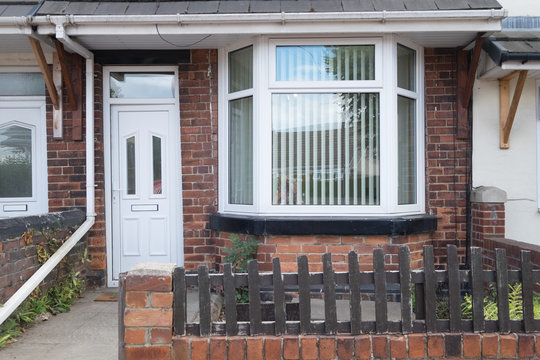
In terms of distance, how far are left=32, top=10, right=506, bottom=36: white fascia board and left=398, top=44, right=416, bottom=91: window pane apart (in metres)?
0.64

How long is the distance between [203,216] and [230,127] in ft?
3.51

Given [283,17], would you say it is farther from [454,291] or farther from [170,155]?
[454,291]

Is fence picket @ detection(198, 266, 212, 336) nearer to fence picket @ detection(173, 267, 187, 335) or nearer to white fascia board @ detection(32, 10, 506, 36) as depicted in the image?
fence picket @ detection(173, 267, 187, 335)

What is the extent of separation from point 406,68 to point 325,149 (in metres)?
1.30

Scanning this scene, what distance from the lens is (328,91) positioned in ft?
17.3

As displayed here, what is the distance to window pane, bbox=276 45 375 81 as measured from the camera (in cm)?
528

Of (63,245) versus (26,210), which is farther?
(26,210)

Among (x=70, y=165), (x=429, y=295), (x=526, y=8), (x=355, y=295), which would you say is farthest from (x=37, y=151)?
(x=526, y=8)

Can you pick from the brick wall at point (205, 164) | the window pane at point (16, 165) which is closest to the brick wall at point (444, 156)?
the brick wall at point (205, 164)

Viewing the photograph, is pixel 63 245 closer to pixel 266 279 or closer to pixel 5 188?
pixel 5 188

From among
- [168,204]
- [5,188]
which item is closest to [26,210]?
[5,188]

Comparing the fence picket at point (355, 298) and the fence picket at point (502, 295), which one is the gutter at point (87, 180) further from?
the fence picket at point (502, 295)

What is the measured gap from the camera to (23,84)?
5.95 m

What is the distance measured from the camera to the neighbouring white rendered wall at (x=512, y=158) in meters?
5.67
